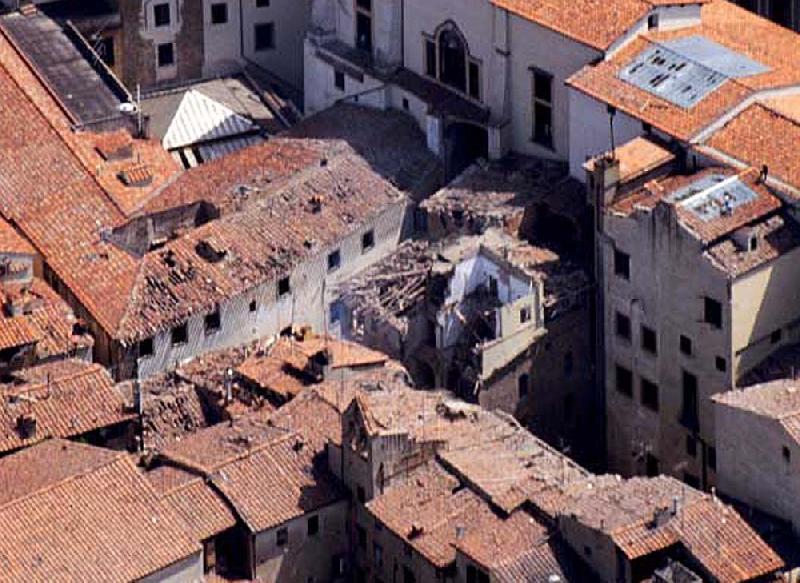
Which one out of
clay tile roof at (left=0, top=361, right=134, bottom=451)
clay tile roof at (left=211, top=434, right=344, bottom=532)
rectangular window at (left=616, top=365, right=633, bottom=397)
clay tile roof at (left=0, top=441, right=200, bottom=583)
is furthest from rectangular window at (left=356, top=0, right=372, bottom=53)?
clay tile roof at (left=0, top=441, right=200, bottom=583)

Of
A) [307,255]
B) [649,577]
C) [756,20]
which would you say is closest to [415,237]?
[307,255]

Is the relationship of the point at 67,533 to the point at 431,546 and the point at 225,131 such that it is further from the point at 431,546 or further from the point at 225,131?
the point at 225,131

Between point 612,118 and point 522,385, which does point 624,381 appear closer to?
point 522,385

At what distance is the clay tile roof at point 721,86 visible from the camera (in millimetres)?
124625

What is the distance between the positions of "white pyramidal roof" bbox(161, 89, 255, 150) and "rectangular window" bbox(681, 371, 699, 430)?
2642 centimetres

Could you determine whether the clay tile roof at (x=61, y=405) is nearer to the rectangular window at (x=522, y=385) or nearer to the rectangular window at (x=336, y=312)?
the rectangular window at (x=336, y=312)

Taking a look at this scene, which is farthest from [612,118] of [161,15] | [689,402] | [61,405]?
[161,15]

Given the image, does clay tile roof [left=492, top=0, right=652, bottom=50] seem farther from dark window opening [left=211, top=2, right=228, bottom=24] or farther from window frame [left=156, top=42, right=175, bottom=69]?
window frame [left=156, top=42, right=175, bottom=69]

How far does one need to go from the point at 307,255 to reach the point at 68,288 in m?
8.32

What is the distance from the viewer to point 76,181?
13275cm

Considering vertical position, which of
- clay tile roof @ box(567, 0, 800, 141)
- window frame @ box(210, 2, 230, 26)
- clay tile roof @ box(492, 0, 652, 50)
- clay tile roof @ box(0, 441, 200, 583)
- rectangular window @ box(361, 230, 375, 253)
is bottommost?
clay tile roof @ box(0, 441, 200, 583)

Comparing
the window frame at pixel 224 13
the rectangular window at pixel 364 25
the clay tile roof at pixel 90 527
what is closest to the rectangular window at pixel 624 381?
the clay tile roof at pixel 90 527

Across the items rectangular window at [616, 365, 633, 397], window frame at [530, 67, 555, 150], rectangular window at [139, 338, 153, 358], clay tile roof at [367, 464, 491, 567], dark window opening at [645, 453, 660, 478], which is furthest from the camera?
window frame at [530, 67, 555, 150]

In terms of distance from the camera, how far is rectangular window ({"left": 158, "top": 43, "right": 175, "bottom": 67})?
14500 centimetres
